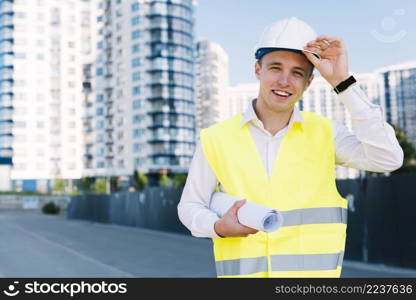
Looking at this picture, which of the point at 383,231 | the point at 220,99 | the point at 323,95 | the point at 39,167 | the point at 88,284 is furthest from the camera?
the point at 220,99

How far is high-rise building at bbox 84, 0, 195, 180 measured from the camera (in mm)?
87875

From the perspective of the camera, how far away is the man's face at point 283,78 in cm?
241

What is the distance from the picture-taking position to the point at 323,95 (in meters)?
116

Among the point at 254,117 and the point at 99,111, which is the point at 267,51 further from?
the point at 99,111

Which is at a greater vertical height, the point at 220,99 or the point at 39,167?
the point at 220,99

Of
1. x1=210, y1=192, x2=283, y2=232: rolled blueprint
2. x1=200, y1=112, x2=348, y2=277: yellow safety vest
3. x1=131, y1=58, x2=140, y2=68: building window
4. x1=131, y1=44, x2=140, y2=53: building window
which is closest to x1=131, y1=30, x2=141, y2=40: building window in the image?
x1=131, y1=44, x2=140, y2=53: building window

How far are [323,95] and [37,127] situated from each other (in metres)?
52.9

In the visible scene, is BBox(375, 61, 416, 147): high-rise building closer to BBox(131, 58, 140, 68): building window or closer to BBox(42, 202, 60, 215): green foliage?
BBox(131, 58, 140, 68): building window

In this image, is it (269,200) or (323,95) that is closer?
(269,200)

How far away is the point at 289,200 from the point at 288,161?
157 millimetres

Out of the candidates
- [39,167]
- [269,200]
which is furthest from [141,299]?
[39,167]

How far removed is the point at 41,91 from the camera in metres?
95.2

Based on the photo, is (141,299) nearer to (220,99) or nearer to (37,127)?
(37,127)

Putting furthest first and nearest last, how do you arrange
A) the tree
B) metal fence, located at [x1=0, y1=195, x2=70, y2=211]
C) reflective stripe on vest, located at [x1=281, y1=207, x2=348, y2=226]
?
the tree → metal fence, located at [x1=0, y1=195, x2=70, y2=211] → reflective stripe on vest, located at [x1=281, y1=207, x2=348, y2=226]
